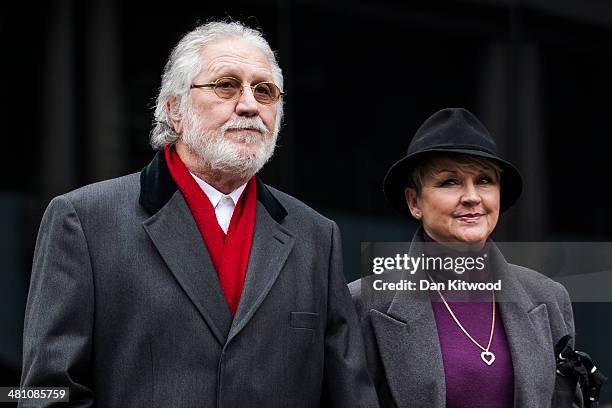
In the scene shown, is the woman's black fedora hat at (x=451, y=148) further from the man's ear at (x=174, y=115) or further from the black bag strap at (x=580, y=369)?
the man's ear at (x=174, y=115)

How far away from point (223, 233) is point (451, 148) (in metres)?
0.82

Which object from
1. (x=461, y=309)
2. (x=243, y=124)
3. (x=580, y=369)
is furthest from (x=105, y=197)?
(x=580, y=369)

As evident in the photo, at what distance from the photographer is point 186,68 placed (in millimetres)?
3164

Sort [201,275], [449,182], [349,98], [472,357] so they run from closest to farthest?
[201,275] → [472,357] → [449,182] → [349,98]

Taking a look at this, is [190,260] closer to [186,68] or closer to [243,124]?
[243,124]

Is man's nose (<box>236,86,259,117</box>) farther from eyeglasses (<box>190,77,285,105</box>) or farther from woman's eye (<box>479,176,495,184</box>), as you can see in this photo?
woman's eye (<box>479,176,495,184</box>)

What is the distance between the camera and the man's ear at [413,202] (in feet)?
11.4

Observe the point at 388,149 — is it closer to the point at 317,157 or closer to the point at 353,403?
the point at 317,157

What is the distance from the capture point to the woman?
126 inches

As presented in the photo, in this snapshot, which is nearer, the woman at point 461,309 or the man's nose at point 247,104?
the man's nose at point 247,104

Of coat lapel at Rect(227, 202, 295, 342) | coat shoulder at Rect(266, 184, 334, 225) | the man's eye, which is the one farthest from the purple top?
the man's eye

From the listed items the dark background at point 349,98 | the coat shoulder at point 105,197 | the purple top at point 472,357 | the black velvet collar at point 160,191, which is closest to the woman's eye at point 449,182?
the purple top at point 472,357

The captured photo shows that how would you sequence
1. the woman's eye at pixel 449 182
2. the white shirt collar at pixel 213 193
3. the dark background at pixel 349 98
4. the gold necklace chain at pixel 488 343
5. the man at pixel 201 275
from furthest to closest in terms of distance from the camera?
the dark background at pixel 349 98 < the woman's eye at pixel 449 182 < the gold necklace chain at pixel 488 343 < the white shirt collar at pixel 213 193 < the man at pixel 201 275

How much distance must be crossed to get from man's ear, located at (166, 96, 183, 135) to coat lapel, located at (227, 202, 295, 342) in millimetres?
327
